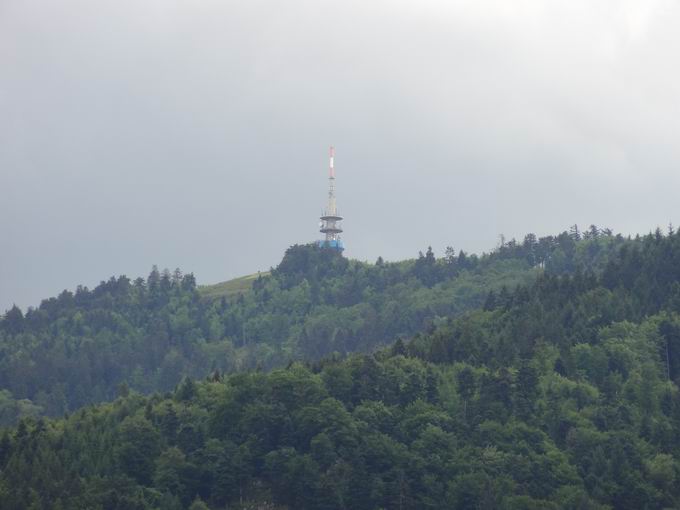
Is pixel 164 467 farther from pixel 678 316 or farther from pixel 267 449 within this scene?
pixel 678 316

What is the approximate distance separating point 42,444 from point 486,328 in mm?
57429

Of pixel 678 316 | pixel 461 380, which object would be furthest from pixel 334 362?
pixel 678 316

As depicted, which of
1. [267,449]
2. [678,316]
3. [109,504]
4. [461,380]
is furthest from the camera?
[678,316]

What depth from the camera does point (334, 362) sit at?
16425 centimetres

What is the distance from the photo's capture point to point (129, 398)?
6393 inches

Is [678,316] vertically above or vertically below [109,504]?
above

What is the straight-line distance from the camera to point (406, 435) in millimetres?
144000

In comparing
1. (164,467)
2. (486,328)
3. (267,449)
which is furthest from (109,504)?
(486,328)

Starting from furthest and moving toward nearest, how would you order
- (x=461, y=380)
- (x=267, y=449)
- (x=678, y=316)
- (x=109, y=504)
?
(x=678, y=316)
(x=461, y=380)
(x=267, y=449)
(x=109, y=504)

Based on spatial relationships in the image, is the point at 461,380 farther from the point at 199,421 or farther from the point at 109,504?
the point at 109,504

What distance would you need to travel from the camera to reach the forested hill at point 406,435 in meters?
134

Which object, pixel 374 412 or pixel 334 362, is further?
pixel 334 362

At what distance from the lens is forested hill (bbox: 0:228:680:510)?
134125mm

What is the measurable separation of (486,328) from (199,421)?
4482 cm
